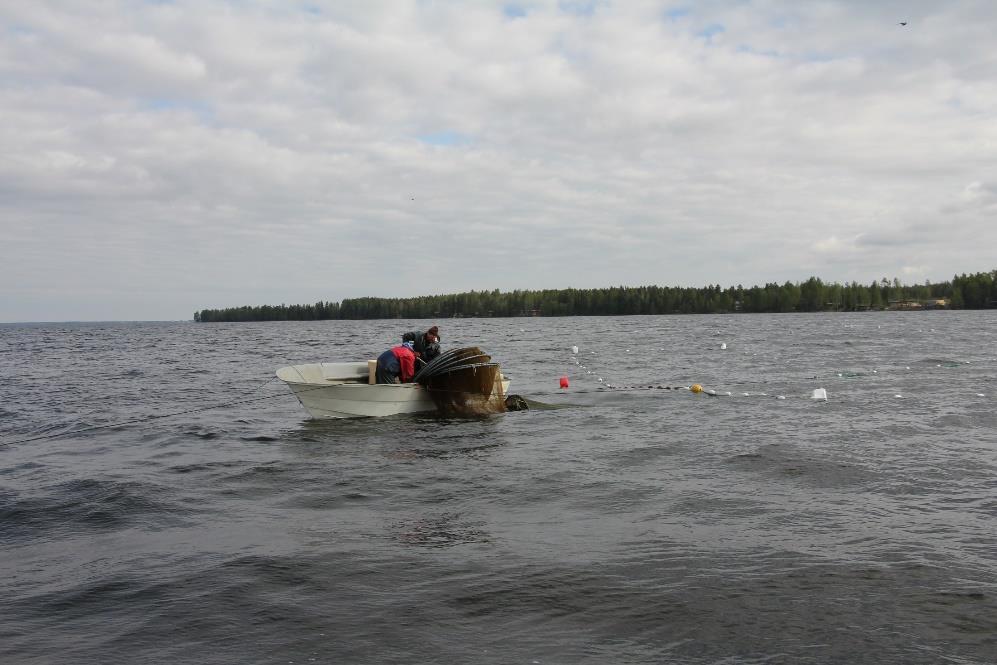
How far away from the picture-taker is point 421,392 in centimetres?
1930

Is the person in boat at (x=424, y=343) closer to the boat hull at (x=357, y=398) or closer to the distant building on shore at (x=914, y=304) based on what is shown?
the boat hull at (x=357, y=398)

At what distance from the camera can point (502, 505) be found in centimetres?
1076

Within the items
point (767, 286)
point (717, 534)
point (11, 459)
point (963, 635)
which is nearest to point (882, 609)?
point (963, 635)

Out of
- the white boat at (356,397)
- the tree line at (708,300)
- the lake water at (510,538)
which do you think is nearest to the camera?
the lake water at (510,538)

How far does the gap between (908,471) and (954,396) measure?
11209 mm

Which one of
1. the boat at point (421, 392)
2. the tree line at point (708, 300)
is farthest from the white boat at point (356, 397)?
the tree line at point (708, 300)

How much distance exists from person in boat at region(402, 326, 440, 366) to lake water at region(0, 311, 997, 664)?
1977 mm

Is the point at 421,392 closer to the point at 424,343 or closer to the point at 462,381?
the point at 462,381

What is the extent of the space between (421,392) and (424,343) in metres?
1.59

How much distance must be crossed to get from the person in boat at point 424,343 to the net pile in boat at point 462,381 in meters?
0.84

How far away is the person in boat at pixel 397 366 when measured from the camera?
19.1 m

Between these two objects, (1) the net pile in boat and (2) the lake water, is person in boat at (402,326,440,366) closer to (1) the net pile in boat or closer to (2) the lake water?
(1) the net pile in boat

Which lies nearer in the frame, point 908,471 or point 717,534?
point 717,534

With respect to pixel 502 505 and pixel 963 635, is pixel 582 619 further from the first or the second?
pixel 502 505
